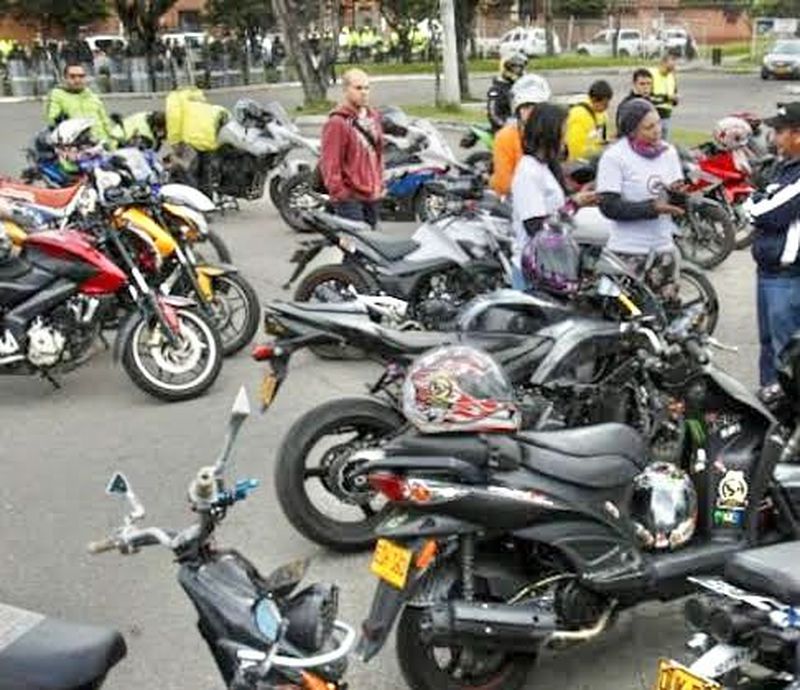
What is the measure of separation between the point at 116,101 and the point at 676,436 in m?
30.7

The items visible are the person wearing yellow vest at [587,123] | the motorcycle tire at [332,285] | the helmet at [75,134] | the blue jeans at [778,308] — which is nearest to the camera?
the blue jeans at [778,308]

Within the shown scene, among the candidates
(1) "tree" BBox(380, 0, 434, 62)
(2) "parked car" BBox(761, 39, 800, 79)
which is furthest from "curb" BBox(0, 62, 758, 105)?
(1) "tree" BBox(380, 0, 434, 62)

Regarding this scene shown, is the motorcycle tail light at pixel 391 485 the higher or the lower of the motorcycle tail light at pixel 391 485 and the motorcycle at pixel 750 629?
the higher

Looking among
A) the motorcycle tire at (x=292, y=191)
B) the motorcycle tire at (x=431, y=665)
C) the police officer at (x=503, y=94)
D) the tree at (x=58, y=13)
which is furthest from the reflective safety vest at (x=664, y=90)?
the tree at (x=58, y=13)

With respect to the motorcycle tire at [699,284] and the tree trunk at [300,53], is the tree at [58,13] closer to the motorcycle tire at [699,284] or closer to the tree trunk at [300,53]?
the tree trunk at [300,53]

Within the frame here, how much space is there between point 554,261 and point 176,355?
2534 mm

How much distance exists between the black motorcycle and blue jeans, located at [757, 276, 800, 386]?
2.08 m

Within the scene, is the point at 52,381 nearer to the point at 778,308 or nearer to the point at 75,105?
the point at 778,308

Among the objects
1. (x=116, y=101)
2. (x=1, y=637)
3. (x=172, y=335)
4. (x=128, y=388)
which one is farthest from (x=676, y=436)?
(x=116, y=101)

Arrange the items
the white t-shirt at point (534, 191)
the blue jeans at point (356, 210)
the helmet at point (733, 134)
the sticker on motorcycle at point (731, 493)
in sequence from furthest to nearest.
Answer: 1. the helmet at point (733, 134)
2. the blue jeans at point (356, 210)
3. the white t-shirt at point (534, 191)
4. the sticker on motorcycle at point (731, 493)

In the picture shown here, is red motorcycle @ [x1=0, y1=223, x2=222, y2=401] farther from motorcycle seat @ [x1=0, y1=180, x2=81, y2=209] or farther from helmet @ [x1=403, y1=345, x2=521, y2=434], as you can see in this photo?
helmet @ [x1=403, y1=345, x2=521, y2=434]

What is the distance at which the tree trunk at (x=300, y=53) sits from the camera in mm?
26125

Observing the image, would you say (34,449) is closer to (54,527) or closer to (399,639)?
(54,527)

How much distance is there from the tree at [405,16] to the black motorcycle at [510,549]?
46.0m
